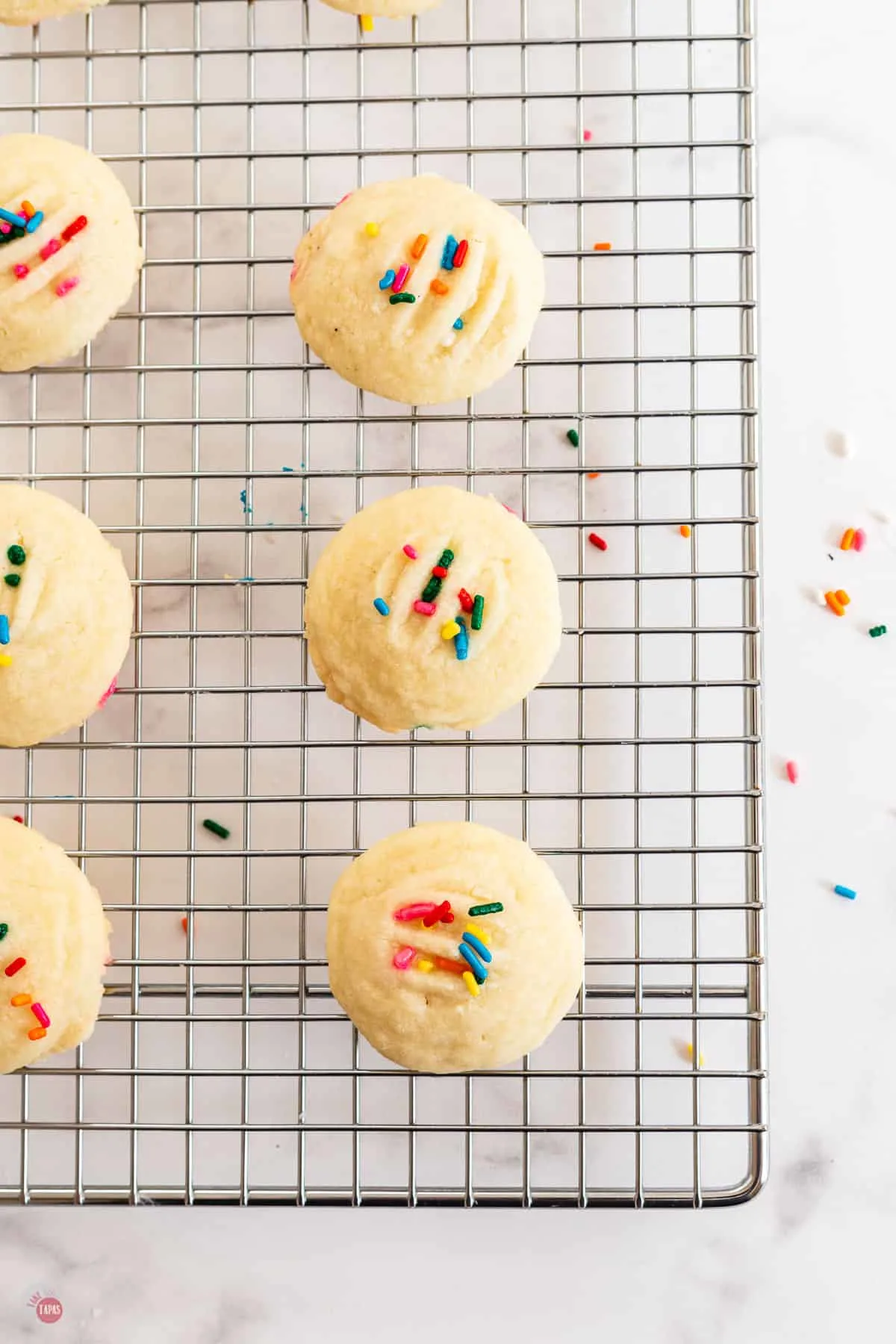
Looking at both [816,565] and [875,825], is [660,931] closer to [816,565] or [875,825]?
[875,825]

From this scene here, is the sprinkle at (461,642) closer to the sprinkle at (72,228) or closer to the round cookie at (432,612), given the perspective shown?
the round cookie at (432,612)

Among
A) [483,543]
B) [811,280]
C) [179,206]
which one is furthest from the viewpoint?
[811,280]

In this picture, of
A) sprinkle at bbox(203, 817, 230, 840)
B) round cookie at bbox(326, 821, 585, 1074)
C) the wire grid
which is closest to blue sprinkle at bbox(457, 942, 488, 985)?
round cookie at bbox(326, 821, 585, 1074)

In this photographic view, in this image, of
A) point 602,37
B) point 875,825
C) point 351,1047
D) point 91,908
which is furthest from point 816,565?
point 91,908

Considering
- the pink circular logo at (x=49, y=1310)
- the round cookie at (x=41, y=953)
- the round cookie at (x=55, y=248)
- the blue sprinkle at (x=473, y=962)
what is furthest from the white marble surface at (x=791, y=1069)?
the round cookie at (x=55, y=248)

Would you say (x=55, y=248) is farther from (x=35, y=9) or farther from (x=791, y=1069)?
(x=791, y=1069)

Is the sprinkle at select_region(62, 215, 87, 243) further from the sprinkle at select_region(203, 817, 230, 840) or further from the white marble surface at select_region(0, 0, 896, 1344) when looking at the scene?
the white marble surface at select_region(0, 0, 896, 1344)

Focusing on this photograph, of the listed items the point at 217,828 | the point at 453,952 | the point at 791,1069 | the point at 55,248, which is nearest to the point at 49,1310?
the point at 217,828
